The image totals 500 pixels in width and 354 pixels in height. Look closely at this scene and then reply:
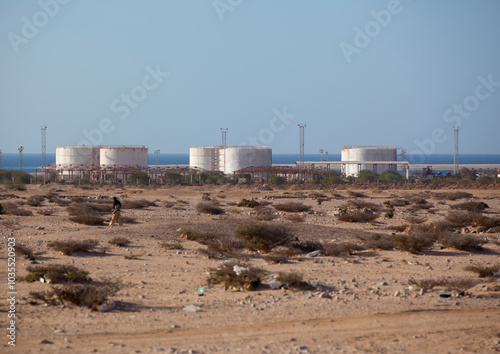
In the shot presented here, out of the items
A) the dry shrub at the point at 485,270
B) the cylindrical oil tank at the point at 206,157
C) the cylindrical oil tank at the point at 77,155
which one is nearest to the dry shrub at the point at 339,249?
the dry shrub at the point at 485,270

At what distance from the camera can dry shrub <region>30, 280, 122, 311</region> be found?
8.63 metres

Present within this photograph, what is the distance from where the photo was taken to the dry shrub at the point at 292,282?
1009cm

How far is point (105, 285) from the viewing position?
952cm

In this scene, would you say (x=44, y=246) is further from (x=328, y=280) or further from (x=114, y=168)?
(x=114, y=168)

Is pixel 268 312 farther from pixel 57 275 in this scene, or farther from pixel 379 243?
pixel 379 243

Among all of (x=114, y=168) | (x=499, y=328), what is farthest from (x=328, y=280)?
(x=114, y=168)

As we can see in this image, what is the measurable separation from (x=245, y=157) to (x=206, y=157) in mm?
8861

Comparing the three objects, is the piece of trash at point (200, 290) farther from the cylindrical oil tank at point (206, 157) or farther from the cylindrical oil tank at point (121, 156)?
the cylindrical oil tank at point (206, 157)

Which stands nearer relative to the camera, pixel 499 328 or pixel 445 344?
A: pixel 445 344

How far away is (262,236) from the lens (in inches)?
592

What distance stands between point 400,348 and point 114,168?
58477 mm

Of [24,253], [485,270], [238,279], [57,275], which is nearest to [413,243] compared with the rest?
[485,270]

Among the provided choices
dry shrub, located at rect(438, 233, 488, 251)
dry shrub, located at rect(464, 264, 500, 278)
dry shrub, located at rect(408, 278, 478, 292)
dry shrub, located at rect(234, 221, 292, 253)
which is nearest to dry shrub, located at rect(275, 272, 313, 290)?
dry shrub, located at rect(408, 278, 478, 292)

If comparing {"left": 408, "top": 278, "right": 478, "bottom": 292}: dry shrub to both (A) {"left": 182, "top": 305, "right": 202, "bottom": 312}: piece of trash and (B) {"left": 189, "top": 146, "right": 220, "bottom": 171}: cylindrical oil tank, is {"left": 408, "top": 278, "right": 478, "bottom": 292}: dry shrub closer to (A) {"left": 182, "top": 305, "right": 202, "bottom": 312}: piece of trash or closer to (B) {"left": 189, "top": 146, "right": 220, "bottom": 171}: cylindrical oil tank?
(A) {"left": 182, "top": 305, "right": 202, "bottom": 312}: piece of trash
